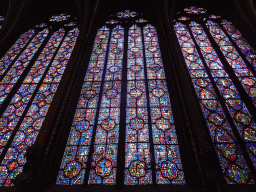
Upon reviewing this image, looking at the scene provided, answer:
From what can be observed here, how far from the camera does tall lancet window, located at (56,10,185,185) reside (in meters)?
4.79

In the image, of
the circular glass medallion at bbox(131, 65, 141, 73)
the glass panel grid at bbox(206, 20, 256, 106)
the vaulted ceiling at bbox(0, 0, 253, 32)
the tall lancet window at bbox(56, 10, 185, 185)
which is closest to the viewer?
the tall lancet window at bbox(56, 10, 185, 185)

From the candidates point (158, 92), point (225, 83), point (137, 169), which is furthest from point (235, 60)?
point (137, 169)

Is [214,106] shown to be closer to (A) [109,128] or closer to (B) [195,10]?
(A) [109,128]

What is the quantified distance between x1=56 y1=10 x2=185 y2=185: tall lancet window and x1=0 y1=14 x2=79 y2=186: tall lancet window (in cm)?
109

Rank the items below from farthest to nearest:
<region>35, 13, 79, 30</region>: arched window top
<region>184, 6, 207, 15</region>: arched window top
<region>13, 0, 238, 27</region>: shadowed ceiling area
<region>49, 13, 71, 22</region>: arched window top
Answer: <region>49, 13, 71, 22</region>: arched window top, <region>184, 6, 207, 15</region>: arched window top, <region>35, 13, 79, 30</region>: arched window top, <region>13, 0, 238, 27</region>: shadowed ceiling area

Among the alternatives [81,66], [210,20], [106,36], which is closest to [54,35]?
[106,36]

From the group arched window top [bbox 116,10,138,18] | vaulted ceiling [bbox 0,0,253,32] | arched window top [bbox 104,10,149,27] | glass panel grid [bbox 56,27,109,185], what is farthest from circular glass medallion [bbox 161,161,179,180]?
arched window top [bbox 116,10,138,18]

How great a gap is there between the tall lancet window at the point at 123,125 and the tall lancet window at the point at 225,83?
1088mm

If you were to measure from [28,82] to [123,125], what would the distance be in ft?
12.2

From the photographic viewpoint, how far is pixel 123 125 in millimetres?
5695

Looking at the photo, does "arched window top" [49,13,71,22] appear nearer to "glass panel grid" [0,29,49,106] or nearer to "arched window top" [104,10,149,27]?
"glass panel grid" [0,29,49,106]

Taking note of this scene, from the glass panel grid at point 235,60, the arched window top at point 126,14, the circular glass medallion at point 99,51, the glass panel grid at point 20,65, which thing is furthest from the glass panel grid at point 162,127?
the glass panel grid at point 20,65

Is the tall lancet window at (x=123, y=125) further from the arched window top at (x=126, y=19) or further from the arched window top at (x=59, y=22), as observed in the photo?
the arched window top at (x=59, y=22)

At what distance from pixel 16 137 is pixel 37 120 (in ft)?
2.20
